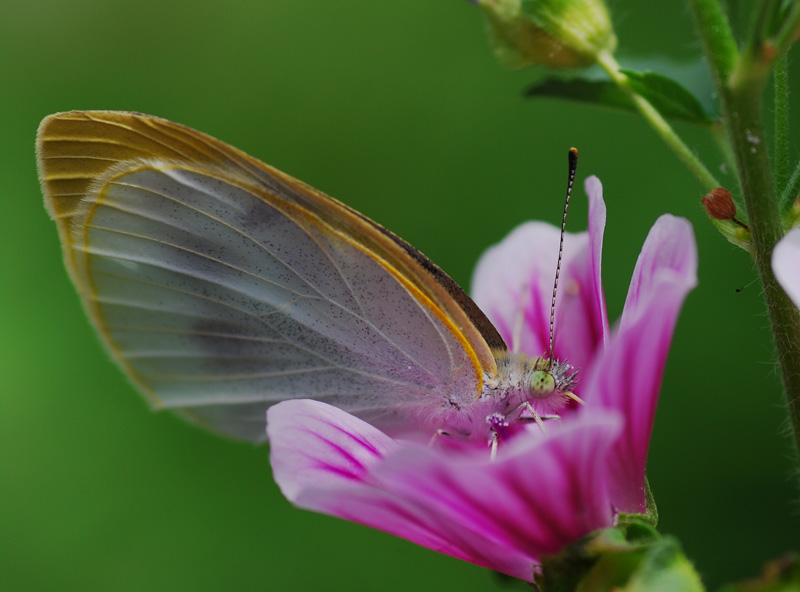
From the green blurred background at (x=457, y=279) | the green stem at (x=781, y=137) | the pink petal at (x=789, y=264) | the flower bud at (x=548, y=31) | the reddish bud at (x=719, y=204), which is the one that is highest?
the flower bud at (x=548, y=31)

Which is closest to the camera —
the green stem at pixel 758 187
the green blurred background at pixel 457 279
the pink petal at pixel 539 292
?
the green stem at pixel 758 187

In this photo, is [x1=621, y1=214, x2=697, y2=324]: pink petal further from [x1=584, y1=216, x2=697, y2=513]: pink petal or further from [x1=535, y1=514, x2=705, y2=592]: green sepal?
[x1=535, y1=514, x2=705, y2=592]: green sepal

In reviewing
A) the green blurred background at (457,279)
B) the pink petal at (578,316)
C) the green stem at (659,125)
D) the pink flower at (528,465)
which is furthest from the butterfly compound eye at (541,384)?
the green blurred background at (457,279)

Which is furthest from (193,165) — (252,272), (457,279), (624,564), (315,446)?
(457,279)

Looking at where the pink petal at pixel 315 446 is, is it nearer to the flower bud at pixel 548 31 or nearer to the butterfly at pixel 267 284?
the butterfly at pixel 267 284

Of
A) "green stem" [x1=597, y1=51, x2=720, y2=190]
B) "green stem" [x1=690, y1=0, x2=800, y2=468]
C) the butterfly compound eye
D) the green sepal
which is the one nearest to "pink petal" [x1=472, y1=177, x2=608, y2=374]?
the butterfly compound eye

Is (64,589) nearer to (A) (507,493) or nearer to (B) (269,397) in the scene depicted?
(B) (269,397)
